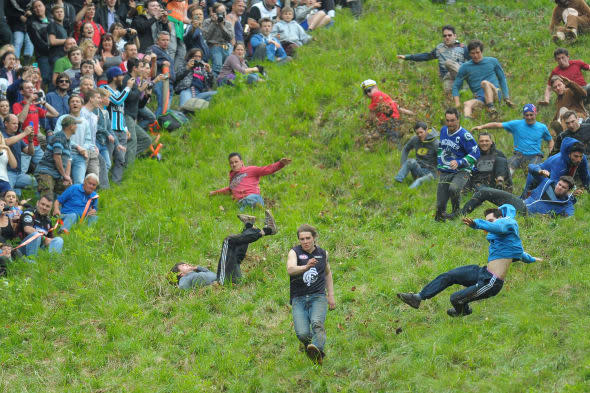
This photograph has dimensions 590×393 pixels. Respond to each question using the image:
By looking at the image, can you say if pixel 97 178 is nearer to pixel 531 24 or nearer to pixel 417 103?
pixel 417 103

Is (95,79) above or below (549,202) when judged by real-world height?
above

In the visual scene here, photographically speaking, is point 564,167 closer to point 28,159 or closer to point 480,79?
point 480,79

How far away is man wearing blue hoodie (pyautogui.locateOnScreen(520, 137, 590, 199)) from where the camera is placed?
13211 mm

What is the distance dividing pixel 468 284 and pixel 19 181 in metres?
8.29

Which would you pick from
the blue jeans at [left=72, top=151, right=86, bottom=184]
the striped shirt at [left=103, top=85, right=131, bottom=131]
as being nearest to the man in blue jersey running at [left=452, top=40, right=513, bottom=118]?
the striped shirt at [left=103, top=85, right=131, bottom=131]

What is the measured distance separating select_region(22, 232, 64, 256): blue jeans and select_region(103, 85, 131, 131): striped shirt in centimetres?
333

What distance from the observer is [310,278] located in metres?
9.90

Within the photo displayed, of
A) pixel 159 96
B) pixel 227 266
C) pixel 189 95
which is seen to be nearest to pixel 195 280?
pixel 227 266

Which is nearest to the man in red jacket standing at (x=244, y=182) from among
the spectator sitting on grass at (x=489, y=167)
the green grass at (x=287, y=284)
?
the green grass at (x=287, y=284)

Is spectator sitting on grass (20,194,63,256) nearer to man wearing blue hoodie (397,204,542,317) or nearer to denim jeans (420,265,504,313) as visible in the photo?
man wearing blue hoodie (397,204,542,317)

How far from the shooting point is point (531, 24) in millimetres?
21453

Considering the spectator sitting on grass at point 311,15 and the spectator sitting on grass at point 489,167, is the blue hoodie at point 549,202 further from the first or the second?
the spectator sitting on grass at point 311,15

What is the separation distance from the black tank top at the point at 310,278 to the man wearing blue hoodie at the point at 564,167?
5315 mm

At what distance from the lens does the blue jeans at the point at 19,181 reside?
13.7 meters
